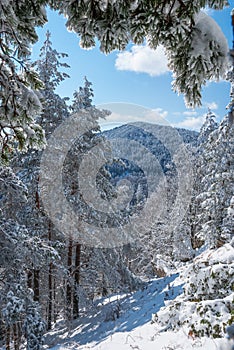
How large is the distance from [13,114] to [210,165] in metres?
17.8

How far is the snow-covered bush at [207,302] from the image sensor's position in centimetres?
575

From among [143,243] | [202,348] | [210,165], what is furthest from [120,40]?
[143,243]

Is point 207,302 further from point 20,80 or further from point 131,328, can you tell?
point 20,80

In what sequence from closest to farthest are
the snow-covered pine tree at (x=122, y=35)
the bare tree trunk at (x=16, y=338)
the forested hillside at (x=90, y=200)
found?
the snow-covered pine tree at (x=122, y=35)
the forested hillside at (x=90, y=200)
the bare tree trunk at (x=16, y=338)

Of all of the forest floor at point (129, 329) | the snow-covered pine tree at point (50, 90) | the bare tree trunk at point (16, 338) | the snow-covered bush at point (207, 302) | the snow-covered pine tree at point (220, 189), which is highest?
the snow-covered pine tree at point (50, 90)

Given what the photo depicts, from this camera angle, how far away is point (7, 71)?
376 cm

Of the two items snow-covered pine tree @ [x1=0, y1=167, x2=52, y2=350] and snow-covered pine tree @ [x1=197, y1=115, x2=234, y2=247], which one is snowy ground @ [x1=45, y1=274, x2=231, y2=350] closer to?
snow-covered pine tree @ [x1=0, y1=167, x2=52, y2=350]

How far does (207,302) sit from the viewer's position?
620cm

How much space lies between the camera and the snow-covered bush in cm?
575

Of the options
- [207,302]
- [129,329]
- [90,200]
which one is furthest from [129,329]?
[90,200]

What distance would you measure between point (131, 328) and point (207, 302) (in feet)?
14.1

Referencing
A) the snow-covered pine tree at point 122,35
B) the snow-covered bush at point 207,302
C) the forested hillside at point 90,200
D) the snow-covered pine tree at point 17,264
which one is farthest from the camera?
the snow-covered pine tree at point 17,264

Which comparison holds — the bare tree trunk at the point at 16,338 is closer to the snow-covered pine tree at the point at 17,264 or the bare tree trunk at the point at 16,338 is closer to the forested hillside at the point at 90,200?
the forested hillside at the point at 90,200

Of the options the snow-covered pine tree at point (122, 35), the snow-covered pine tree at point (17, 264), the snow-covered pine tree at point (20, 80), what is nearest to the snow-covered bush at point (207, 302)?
the snow-covered pine tree at point (17, 264)
